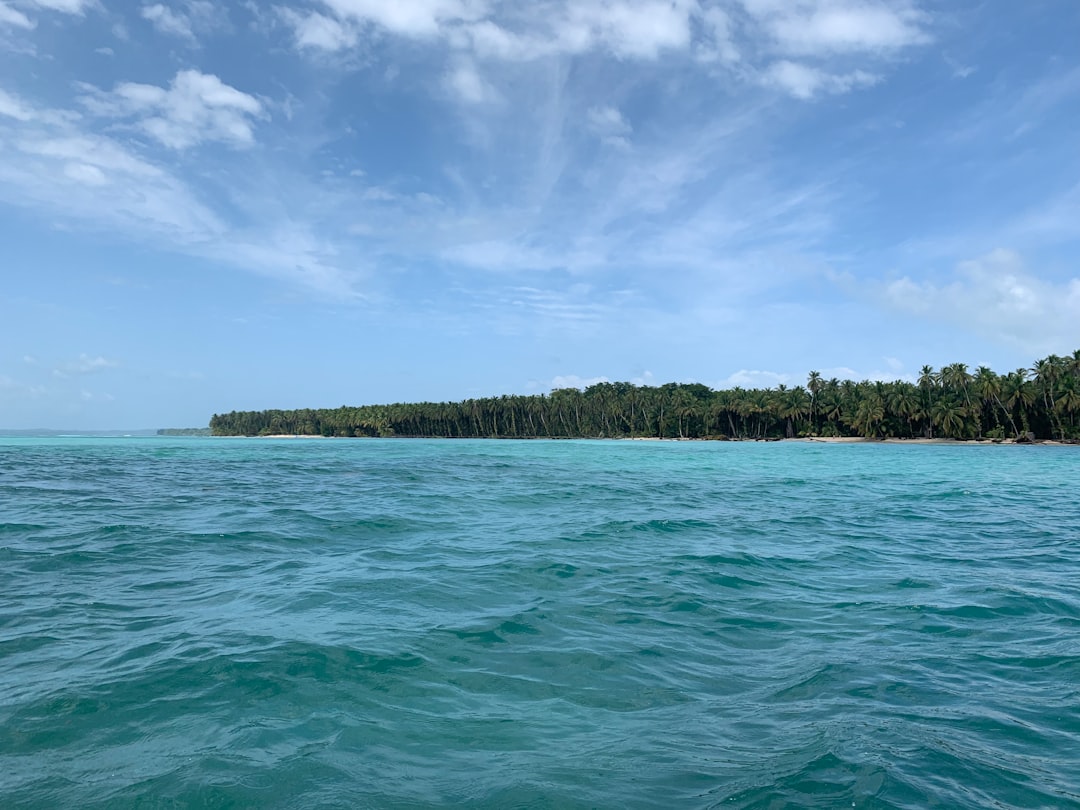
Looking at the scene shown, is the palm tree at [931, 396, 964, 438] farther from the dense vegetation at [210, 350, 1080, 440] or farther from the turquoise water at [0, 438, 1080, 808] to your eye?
the turquoise water at [0, 438, 1080, 808]

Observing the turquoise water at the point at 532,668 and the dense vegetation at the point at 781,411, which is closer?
the turquoise water at the point at 532,668

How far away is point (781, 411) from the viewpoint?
12456cm

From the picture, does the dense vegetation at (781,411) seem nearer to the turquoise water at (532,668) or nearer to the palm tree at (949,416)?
the palm tree at (949,416)

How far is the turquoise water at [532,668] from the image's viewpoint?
192 inches

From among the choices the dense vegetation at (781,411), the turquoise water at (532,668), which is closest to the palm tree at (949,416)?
the dense vegetation at (781,411)

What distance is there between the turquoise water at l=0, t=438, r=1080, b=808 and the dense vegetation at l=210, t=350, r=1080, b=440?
9692 cm

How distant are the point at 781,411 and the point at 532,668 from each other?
126 m

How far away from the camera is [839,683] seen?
22.0ft

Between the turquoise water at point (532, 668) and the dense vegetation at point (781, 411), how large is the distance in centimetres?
9692

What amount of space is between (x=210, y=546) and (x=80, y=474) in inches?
979

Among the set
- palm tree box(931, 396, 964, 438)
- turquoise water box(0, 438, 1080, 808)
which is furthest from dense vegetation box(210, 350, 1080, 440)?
turquoise water box(0, 438, 1080, 808)

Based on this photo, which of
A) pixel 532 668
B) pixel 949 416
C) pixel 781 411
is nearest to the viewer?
pixel 532 668

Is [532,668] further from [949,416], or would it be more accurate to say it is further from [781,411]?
[781,411]

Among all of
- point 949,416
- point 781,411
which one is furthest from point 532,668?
point 781,411
